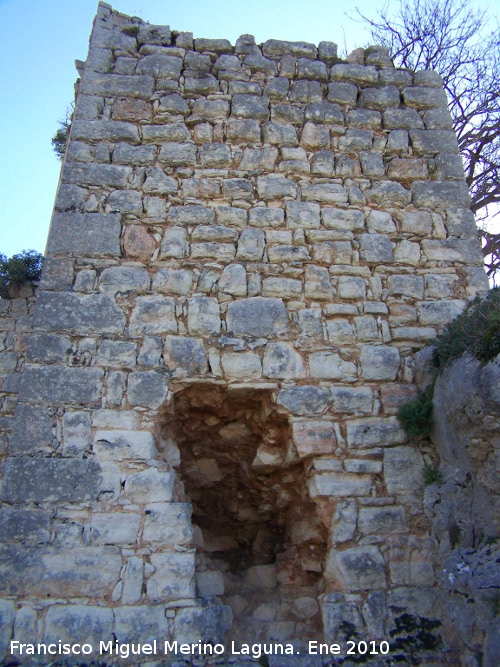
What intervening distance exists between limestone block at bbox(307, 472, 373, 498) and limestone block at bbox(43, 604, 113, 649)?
130cm

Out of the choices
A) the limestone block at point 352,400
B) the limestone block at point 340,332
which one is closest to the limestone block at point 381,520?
the limestone block at point 352,400

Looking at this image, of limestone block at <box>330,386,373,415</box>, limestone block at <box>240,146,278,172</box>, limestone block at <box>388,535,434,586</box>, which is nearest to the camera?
limestone block at <box>388,535,434,586</box>

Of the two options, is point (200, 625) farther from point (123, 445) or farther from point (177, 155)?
point (177, 155)

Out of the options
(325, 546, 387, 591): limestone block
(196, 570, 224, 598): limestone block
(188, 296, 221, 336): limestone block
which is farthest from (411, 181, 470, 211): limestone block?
(196, 570, 224, 598): limestone block

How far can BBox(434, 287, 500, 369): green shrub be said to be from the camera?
9.64ft

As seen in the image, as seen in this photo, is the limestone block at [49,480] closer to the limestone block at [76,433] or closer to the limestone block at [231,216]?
the limestone block at [76,433]

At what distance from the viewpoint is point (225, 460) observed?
380 centimetres

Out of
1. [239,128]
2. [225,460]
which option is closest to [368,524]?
[225,460]

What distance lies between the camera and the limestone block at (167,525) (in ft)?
10.2

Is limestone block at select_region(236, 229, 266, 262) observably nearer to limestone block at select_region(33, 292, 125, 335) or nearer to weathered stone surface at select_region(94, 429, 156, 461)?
Result: limestone block at select_region(33, 292, 125, 335)

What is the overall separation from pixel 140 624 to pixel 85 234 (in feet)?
7.82

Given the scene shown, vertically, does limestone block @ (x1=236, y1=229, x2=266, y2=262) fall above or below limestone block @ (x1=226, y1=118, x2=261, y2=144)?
below

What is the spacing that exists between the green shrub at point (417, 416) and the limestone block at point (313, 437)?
45cm

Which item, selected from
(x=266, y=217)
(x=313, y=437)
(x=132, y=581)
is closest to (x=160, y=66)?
(x=266, y=217)
